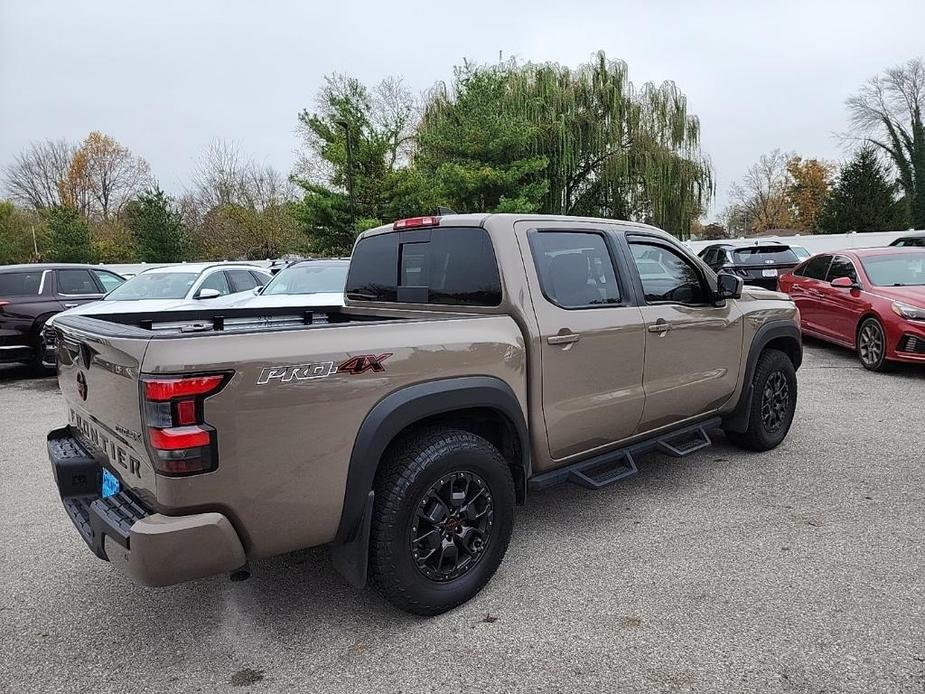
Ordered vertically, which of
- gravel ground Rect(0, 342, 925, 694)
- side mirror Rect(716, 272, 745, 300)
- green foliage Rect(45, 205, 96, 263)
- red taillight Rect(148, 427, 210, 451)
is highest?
green foliage Rect(45, 205, 96, 263)

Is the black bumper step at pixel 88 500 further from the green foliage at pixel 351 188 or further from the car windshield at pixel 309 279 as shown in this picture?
the green foliage at pixel 351 188

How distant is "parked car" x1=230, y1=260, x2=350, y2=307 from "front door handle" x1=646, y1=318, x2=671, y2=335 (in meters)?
5.46

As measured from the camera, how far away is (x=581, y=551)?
3.44m

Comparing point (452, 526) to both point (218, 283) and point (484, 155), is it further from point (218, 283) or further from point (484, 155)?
point (484, 155)

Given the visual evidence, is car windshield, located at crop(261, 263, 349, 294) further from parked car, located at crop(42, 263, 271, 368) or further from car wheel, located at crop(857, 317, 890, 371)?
car wheel, located at crop(857, 317, 890, 371)

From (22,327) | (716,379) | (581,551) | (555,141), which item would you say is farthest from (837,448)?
(555,141)

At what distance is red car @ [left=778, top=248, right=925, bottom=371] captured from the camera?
741cm

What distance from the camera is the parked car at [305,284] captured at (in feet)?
28.5

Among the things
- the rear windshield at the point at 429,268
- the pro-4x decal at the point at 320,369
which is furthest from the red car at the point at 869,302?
the pro-4x decal at the point at 320,369

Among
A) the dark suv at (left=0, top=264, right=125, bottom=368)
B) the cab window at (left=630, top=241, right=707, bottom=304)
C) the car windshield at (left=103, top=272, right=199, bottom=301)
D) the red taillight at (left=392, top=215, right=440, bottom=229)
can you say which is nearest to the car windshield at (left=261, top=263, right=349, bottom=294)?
the car windshield at (left=103, top=272, right=199, bottom=301)

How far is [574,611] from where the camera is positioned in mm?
2848

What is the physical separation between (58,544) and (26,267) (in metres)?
7.57

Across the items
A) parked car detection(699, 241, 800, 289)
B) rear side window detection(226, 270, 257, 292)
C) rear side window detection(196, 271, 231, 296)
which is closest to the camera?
rear side window detection(196, 271, 231, 296)

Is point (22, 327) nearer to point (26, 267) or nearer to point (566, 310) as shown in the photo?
point (26, 267)
